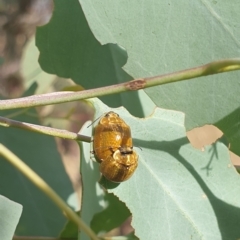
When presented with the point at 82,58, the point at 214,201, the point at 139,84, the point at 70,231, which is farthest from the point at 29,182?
the point at 139,84

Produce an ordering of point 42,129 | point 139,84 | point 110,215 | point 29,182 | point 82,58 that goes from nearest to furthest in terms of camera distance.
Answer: point 139,84 < point 42,129 < point 82,58 < point 110,215 < point 29,182

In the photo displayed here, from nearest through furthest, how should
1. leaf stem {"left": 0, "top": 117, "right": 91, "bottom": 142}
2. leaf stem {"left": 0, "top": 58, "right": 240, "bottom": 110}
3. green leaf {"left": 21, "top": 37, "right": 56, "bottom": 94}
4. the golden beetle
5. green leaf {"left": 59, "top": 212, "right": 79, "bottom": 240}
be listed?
leaf stem {"left": 0, "top": 58, "right": 240, "bottom": 110}
leaf stem {"left": 0, "top": 117, "right": 91, "bottom": 142}
the golden beetle
green leaf {"left": 59, "top": 212, "right": 79, "bottom": 240}
green leaf {"left": 21, "top": 37, "right": 56, "bottom": 94}

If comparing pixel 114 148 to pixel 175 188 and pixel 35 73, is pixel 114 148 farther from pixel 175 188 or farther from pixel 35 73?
pixel 35 73

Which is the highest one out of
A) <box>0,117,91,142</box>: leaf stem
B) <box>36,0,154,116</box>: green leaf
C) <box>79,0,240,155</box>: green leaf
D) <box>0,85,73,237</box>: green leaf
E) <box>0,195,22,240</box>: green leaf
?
<box>79,0,240,155</box>: green leaf

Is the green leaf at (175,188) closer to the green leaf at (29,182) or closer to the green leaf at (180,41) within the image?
the green leaf at (180,41)

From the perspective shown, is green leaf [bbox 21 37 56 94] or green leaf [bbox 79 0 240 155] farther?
green leaf [bbox 21 37 56 94]

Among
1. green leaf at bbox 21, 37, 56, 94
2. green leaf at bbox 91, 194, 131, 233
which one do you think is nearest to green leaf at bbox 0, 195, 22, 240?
green leaf at bbox 91, 194, 131, 233

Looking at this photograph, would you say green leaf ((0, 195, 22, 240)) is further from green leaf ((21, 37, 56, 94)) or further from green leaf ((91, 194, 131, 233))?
green leaf ((21, 37, 56, 94))
